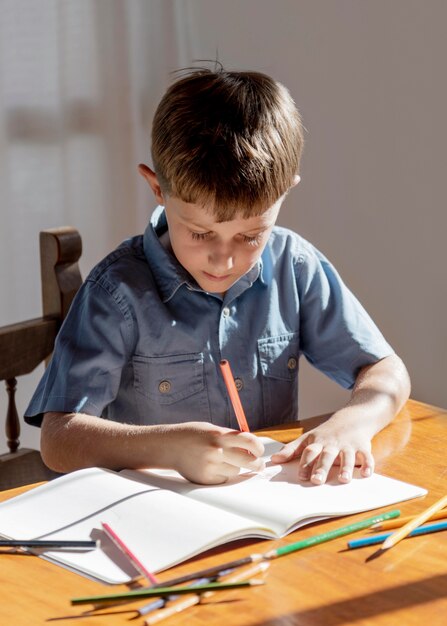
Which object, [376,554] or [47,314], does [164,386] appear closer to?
[47,314]

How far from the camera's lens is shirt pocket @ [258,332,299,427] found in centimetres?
154

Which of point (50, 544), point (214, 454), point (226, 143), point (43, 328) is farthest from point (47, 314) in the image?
point (50, 544)

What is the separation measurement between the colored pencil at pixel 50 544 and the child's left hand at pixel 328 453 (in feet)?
0.93

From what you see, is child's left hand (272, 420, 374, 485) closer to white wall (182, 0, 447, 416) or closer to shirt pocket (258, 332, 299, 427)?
shirt pocket (258, 332, 299, 427)

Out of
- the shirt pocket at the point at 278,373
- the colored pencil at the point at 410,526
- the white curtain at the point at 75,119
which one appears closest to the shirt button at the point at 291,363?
the shirt pocket at the point at 278,373

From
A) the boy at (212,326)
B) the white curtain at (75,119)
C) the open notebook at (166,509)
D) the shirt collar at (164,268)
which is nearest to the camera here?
the open notebook at (166,509)

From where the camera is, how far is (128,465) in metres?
1.20

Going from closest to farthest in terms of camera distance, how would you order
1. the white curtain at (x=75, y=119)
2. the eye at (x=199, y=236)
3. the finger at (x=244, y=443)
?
1. the finger at (x=244, y=443)
2. the eye at (x=199, y=236)
3. the white curtain at (x=75, y=119)

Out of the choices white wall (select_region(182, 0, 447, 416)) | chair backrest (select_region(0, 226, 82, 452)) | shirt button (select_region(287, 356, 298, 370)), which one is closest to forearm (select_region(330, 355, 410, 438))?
shirt button (select_region(287, 356, 298, 370))

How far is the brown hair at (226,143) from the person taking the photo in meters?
1.28

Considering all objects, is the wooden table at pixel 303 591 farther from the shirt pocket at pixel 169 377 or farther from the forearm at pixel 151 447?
the shirt pocket at pixel 169 377

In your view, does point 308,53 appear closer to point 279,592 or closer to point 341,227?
point 341,227

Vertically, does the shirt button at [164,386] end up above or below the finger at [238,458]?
below

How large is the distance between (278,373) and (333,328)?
0.36 ft
